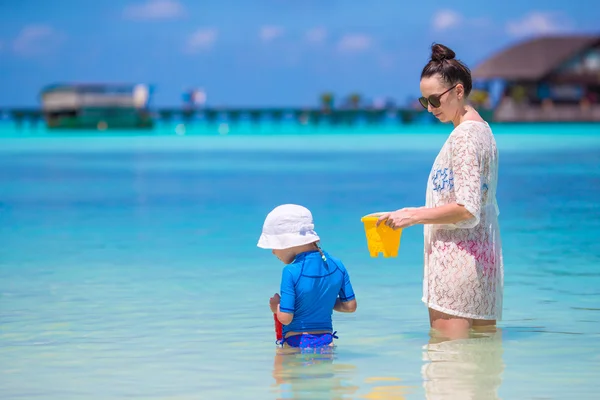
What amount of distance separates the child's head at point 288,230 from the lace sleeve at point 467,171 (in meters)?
0.67

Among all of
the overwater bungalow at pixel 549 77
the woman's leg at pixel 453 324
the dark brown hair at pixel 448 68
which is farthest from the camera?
the overwater bungalow at pixel 549 77

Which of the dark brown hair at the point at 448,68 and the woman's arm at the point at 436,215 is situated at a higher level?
the dark brown hair at the point at 448,68

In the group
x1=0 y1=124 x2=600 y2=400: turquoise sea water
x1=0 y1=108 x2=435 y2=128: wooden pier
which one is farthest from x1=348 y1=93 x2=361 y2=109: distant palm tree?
x1=0 y1=124 x2=600 y2=400: turquoise sea water

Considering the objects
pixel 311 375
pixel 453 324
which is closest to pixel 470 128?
pixel 453 324

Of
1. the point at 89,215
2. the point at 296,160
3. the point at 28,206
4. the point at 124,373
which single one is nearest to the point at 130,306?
the point at 124,373

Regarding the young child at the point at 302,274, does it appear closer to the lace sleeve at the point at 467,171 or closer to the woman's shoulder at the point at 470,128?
the lace sleeve at the point at 467,171

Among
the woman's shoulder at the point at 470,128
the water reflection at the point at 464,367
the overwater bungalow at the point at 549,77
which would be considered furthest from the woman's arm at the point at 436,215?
the overwater bungalow at the point at 549,77

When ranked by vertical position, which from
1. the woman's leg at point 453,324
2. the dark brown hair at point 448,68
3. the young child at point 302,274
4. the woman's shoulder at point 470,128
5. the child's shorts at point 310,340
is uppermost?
the dark brown hair at point 448,68

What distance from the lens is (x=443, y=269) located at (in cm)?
525

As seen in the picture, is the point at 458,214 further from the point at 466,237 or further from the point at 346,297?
the point at 346,297

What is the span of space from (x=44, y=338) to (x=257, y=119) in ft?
372

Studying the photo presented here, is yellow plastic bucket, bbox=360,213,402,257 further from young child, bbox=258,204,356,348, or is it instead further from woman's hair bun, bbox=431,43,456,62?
woman's hair bun, bbox=431,43,456,62

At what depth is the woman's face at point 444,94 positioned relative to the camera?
5.16 meters

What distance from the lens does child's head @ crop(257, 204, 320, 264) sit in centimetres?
516
